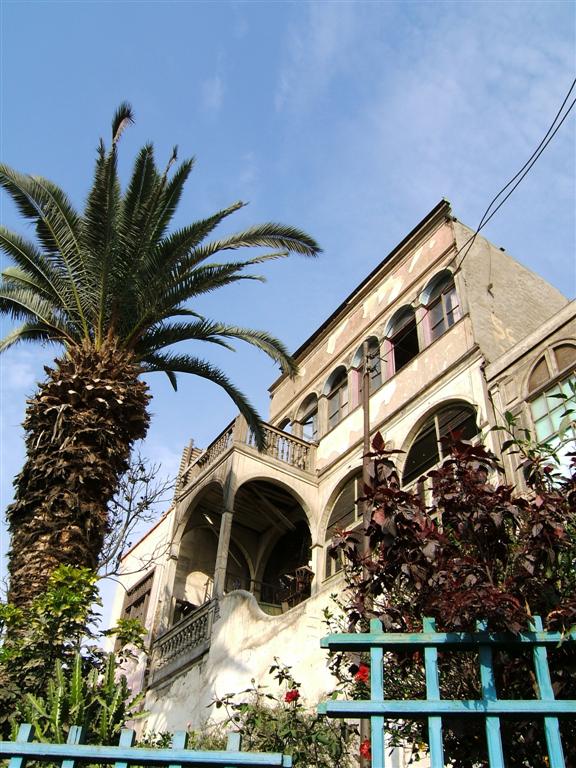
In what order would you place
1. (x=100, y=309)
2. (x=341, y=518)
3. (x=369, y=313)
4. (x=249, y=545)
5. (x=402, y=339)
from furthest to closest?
1. (x=249, y=545)
2. (x=369, y=313)
3. (x=402, y=339)
4. (x=341, y=518)
5. (x=100, y=309)

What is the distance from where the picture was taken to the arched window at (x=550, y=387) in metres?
11.0

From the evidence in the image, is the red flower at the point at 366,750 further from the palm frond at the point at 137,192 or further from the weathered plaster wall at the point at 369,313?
the weathered plaster wall at the point at 369,313

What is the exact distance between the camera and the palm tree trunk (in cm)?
853

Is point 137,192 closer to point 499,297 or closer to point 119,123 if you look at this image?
point 119,123

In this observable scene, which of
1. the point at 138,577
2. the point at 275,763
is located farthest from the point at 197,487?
the point at 275,763

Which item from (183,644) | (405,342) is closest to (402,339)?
(405,342)

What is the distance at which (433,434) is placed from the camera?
45.6 ft

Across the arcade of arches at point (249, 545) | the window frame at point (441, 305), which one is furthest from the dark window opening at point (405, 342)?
the arcade of arches at point (249, 545)

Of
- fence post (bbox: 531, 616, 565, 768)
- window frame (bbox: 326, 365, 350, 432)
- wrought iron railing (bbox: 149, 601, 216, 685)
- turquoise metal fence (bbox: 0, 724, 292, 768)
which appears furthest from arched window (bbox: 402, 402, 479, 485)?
turquoise metal fence (bbox: 0, 724, 292, 768)

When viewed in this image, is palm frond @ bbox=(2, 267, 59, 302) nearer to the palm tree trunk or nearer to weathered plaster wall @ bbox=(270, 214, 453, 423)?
the palm tree trunk

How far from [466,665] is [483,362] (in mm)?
9403

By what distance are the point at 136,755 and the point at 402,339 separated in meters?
14.1

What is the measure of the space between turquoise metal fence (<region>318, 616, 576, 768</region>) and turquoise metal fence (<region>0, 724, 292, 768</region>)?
0.39 m

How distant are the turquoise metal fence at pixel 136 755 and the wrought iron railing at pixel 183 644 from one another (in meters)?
10.5
